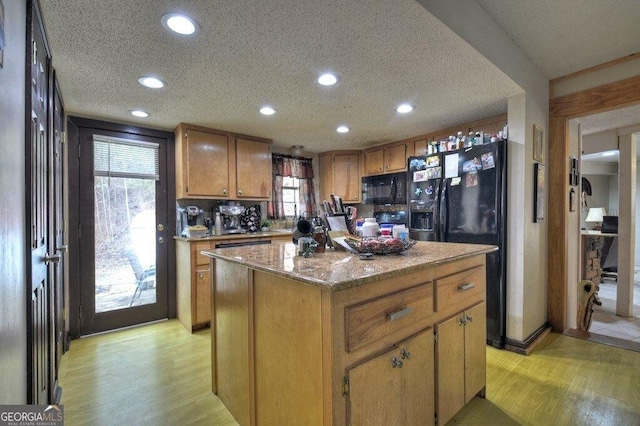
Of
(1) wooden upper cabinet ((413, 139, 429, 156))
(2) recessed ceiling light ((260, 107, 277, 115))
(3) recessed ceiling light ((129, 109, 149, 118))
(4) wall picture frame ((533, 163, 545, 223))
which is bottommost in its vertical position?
(4) wall picture frame ((533, 163, 545, 223))

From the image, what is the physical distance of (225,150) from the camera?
3600mm

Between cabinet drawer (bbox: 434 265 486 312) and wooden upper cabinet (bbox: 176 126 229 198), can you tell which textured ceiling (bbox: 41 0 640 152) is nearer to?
wooden upper cabinet (bbox: 176 126 229 198)

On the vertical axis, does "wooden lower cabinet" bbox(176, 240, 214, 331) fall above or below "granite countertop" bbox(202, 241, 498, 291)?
below

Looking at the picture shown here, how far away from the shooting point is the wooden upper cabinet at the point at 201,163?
3.31 m

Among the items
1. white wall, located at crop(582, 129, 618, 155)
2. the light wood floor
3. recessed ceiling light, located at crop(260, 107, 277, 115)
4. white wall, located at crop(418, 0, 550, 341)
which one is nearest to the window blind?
recessed ceiling light, located at crop(260, 107, 277, 115)

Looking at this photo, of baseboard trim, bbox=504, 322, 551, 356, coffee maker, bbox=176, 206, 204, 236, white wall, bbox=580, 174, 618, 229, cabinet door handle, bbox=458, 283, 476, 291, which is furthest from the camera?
white wall, bbox=580, 174, 618, 229

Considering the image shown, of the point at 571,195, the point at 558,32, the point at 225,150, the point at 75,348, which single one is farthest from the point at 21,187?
the point at 571,195

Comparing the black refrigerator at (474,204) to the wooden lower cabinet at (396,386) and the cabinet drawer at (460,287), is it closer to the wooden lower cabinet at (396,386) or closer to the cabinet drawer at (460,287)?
the cabinet drawer at (460,287)

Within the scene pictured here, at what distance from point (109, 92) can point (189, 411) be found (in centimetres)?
248

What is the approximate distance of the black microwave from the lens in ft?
13.4

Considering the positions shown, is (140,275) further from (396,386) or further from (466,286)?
(466,286)

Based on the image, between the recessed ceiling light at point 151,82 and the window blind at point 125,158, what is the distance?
122cm

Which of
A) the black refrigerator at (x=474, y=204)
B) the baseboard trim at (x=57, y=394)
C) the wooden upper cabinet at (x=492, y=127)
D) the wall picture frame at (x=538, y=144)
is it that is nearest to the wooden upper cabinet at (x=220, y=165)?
the baseboard trim at (x=57, y=394)
